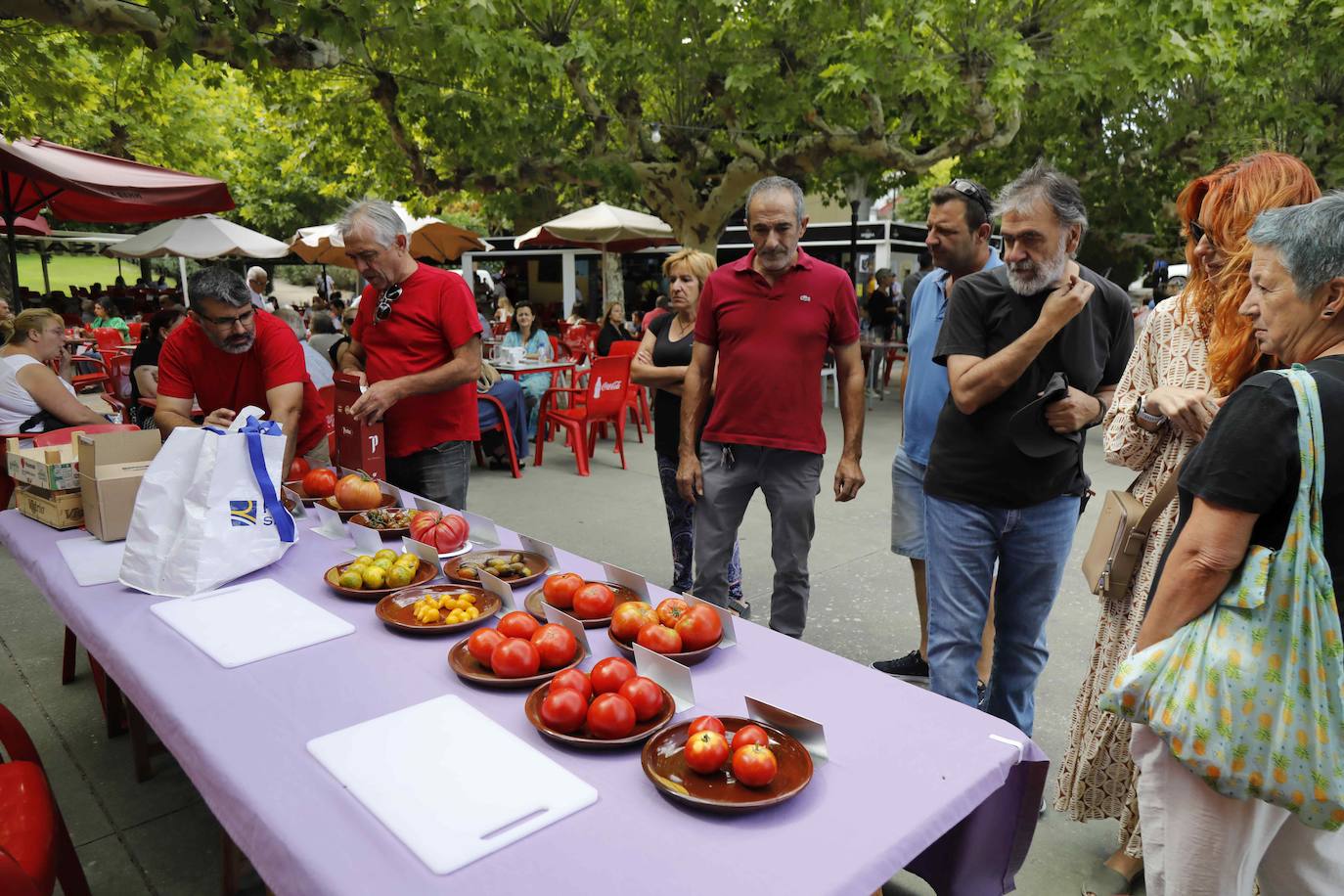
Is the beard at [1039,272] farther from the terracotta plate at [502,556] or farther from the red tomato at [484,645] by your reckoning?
the red tomato at [484,645]

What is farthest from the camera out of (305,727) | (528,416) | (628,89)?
(628,89)

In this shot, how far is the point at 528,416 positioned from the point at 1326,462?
796cm

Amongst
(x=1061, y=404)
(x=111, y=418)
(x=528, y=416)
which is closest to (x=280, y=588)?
(x=1061, y=404)

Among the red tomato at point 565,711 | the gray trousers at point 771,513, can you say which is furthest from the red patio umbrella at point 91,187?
the red tomato at point 565,711

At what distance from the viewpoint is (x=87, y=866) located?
248 centimetres

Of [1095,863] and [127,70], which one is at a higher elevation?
[127,70]

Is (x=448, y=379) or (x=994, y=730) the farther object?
(x=448, y=379)

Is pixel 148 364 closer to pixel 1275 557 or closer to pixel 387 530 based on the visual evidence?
pixel 387 530

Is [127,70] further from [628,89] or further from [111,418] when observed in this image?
[111,418]

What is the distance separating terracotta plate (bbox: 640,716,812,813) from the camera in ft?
4.43

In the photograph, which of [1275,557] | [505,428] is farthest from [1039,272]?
[505,428]

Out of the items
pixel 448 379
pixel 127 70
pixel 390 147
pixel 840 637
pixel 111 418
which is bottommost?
pixel 840 637

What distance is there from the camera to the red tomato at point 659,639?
1826mm

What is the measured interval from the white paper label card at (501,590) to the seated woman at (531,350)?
6115 millimetres
